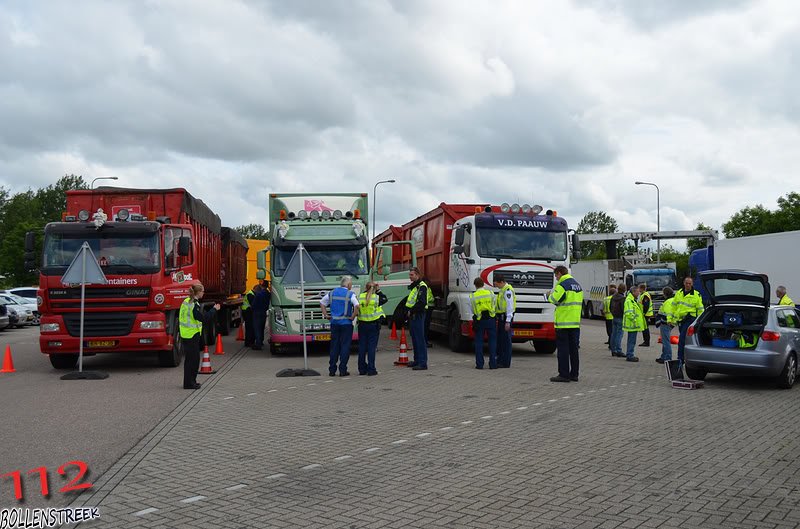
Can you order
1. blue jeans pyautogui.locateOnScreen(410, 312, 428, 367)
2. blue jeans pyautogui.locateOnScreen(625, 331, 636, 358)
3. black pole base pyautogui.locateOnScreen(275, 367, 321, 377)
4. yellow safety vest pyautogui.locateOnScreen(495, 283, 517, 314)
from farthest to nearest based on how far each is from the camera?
blue jeans pyautogui.locateOnScreen(625, 331, 636, 358)
yellow safety vest pyautogui.locateOnScreen(495, 283, 517, 314)
blue jeans pyautogui.locateOnScreen(410, 312, 428, 367)
black pole base pyautogui.locateOnScreen(275, 367, 321, 377)

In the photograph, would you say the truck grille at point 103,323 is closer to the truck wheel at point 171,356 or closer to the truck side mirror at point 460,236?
the truck wheel at point 171,356

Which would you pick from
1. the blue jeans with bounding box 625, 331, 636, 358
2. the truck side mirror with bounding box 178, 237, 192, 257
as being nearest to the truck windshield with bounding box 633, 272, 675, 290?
the blue jeans with bounding box 625, 331, 636, 358

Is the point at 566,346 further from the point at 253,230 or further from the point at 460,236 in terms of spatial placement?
the point at 253,230

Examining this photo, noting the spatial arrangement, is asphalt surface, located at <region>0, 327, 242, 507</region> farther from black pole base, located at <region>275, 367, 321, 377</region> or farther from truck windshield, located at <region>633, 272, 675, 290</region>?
truck windshield, located at <region>633, 272, 675, 290</region>

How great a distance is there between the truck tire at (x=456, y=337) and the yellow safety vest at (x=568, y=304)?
573 cm

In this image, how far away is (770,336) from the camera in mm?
12172

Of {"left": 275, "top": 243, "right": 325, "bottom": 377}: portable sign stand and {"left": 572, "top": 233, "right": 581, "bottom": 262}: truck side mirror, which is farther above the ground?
{"left": 572, "top": 233, "right": 581, "bottom": 262}: truck side mirror

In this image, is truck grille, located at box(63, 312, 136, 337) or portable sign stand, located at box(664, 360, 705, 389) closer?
portable sign stand, located at box(664, 360, 705, 389)

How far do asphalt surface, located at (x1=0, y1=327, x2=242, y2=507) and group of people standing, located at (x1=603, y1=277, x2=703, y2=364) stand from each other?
28.9ft

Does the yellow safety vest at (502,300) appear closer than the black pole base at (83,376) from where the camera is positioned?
No

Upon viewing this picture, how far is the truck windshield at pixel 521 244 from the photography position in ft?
57.8

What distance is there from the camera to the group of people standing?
1530 centimetres

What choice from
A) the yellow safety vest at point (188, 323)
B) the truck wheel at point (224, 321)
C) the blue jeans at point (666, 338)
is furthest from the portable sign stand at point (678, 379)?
the truck wheel at point (224, 321)

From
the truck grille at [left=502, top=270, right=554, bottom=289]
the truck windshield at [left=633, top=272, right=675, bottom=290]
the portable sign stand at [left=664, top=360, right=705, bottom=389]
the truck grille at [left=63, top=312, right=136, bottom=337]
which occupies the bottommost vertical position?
the portable sign stand at [left=664, top=360, right=705, bottom=389]
